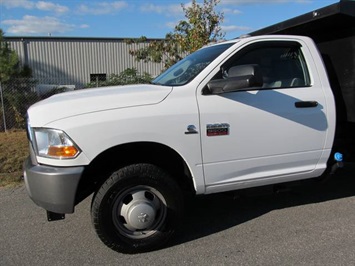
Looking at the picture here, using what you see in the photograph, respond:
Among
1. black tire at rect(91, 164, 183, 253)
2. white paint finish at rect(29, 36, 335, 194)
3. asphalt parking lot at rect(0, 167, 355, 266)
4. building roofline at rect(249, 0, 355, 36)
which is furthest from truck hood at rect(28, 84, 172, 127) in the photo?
building roofline at rect(249, 0, 355, 36)

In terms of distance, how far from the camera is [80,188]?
3.62m

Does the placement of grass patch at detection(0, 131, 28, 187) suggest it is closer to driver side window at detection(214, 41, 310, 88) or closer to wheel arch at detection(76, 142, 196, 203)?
wheel arch at detection(76, 142, 196, 203)

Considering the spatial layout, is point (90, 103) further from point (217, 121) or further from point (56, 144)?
point (217, 121)

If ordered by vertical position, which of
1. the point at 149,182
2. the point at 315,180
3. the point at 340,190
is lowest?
the point at 340,190

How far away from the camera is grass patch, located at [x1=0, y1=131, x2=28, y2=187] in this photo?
639 centimetres

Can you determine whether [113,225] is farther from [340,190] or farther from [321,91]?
[340,190]

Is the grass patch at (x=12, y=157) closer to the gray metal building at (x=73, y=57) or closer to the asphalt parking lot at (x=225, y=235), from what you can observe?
the asphalt parking lot at (x=225, y=235)

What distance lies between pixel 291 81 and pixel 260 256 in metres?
1.89

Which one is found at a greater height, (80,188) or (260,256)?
(80,188)

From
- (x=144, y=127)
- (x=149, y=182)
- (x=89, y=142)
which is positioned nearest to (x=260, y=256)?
(x=149, y=182)

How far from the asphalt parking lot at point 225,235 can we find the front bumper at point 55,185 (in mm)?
568

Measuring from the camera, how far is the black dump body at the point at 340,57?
4.53 metres

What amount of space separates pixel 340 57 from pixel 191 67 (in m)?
1.87

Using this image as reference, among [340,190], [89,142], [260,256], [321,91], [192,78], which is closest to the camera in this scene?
[89,142]
